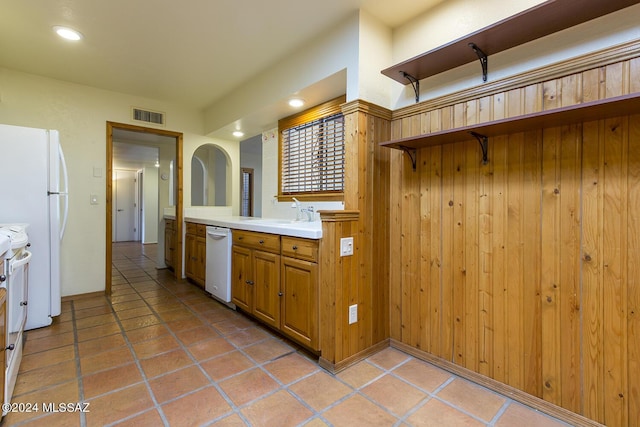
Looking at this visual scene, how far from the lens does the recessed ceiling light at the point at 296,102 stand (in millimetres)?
2887

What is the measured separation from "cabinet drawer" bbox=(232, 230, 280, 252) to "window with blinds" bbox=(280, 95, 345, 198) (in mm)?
732

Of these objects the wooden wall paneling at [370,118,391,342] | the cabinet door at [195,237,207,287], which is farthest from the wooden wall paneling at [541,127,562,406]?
the cabinet door at [195,237,207,287]

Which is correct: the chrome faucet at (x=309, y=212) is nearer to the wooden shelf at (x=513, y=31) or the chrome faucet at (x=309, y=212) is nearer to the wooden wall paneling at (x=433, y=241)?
the wooden wall paneling at (x=433, y=241)

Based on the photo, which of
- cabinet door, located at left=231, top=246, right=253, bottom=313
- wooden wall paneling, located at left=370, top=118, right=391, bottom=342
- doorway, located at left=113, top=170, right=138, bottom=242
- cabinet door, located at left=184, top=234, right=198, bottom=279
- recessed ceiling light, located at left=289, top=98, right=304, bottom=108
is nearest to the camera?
wooden wall paneling, located at left=370, top=118, right=391, bottom=342

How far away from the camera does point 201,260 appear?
148 inches

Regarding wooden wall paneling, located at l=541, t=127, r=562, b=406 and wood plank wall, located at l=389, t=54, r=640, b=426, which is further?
wooden wall paneling, located at l=541, t=127, r=562, b=406

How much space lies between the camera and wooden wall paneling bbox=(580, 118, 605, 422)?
1.46 metres

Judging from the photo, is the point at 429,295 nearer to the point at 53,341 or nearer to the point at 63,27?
the point at 53,341

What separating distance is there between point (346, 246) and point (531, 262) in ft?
3.47

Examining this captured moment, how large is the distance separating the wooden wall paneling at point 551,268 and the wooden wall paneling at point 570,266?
0.02m

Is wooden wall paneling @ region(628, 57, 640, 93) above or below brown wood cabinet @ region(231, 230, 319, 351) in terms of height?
above

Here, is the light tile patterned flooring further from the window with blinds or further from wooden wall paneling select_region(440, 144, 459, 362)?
the window with blinds

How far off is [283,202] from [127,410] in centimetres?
229

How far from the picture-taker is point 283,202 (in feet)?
11.4
